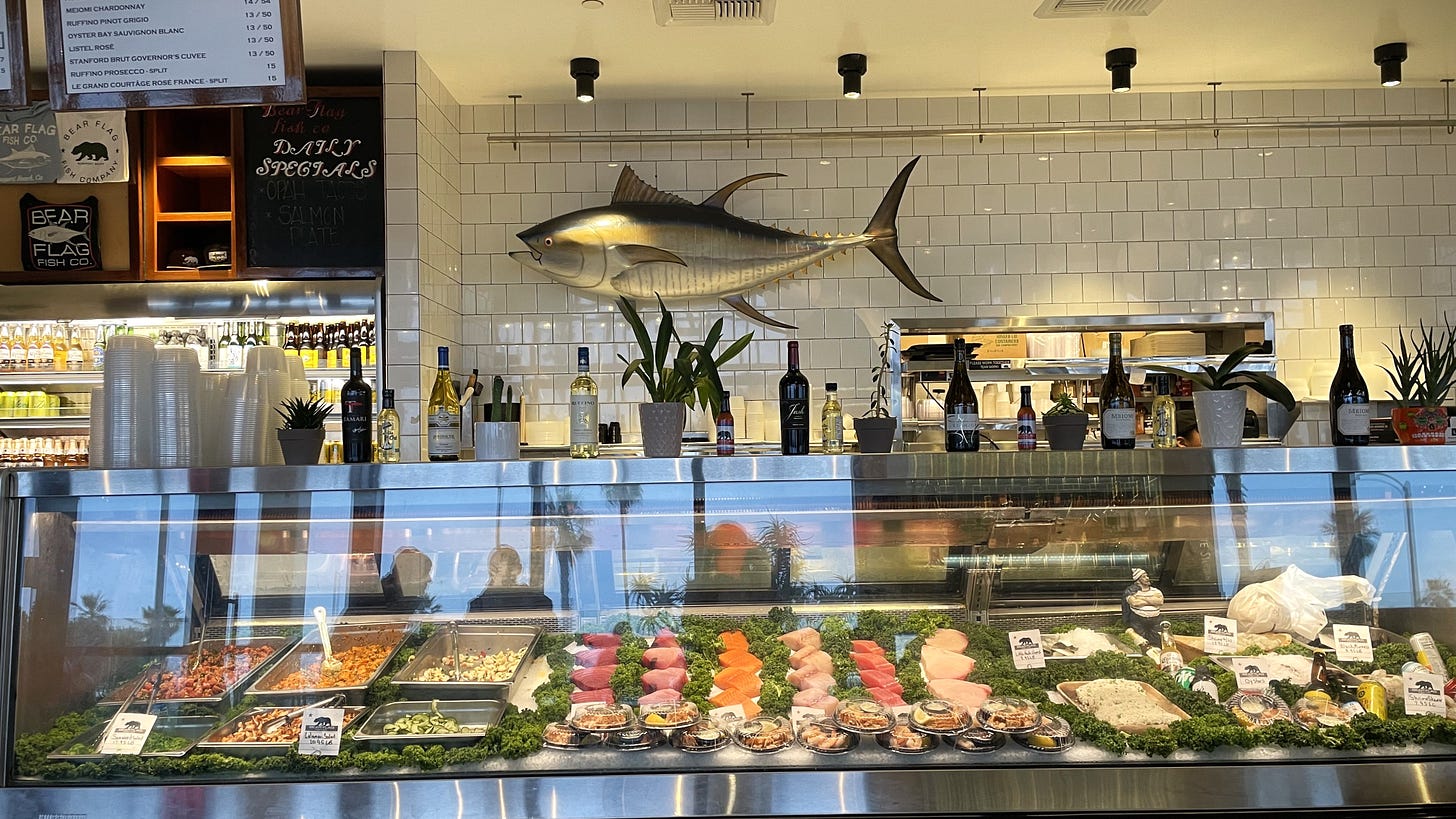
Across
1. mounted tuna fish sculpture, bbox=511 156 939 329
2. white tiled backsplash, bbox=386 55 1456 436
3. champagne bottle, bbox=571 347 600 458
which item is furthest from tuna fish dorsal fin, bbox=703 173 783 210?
champagne bottle, bbox=571 347 600 458

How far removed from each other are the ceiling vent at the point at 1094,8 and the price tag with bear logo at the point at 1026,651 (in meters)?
3.00

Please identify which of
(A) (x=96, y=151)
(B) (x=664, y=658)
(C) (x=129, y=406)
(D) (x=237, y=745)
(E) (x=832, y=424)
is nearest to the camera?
(D) (x=237, y=745)

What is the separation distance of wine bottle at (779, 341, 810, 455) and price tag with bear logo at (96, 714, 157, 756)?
1568mm

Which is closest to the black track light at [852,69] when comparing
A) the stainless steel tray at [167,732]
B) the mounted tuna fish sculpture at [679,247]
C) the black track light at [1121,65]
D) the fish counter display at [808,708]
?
the mounted tuna fish sculpture at [679,247]

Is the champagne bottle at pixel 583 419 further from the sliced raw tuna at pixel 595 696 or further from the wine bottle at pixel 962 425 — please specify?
the wine bottle at pixel 962 425

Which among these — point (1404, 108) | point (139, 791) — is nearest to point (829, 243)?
point (1404, 108)

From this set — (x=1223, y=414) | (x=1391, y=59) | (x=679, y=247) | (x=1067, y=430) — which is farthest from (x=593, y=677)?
(x=1391, y=59)

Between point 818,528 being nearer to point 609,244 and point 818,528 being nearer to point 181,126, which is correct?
point 609,244

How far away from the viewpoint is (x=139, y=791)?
2.27 m

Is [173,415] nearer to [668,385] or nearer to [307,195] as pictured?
[668,385]

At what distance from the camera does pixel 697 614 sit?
2666 mm

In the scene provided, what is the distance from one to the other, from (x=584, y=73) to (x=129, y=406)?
328 cm

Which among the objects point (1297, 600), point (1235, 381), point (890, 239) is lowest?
point (1297, 600)

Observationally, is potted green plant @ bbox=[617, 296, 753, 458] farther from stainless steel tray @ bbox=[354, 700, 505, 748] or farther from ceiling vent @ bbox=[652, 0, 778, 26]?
ceiling vent @ bbox=[652, 0, 778, 26]
